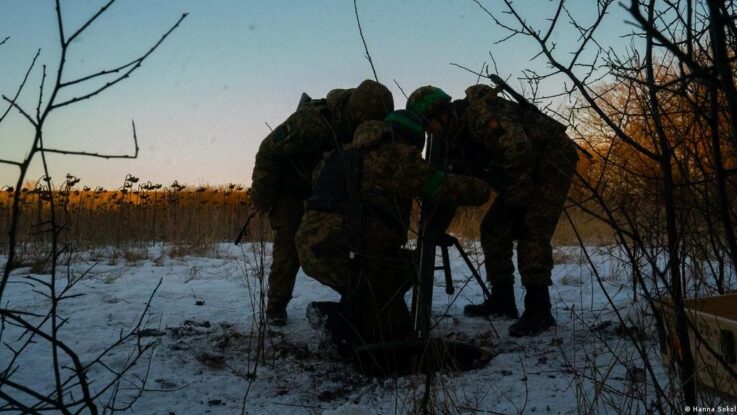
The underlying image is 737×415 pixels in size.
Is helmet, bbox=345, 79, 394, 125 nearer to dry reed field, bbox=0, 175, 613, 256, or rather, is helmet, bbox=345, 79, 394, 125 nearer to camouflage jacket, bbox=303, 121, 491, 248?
camouflage jacket, bbox=303, 121, 491, 248

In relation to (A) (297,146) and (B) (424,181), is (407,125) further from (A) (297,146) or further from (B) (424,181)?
(A) (297,146)

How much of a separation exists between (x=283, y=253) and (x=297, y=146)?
0.82 m

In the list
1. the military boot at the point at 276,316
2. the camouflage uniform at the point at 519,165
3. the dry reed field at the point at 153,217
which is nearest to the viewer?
the camouflage uniform at the point at 519,165

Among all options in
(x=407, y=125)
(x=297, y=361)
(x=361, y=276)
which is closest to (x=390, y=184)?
(x=407, y=125)

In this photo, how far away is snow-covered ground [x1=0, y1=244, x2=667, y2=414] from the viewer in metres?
2.44

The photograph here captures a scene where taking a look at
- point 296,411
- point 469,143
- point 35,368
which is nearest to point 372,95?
point 469,143

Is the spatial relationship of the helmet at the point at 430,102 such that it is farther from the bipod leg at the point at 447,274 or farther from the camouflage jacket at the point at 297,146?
the bipod leg at the point at 447,274

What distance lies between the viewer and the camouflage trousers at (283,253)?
4262 millimetres

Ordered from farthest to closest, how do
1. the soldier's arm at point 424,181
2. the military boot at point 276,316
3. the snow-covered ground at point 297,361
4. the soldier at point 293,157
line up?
the military boot at point 276,316, the soldier at point 293,157, the soldier's arm at point 424,181, the snow-covered ground at point 297,361

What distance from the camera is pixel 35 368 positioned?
3.01 meters

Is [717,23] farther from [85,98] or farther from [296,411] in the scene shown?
[296,411]

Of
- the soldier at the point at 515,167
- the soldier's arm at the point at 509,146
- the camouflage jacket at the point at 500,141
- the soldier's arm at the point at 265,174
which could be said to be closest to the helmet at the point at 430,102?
the soldier at the point at 515,167

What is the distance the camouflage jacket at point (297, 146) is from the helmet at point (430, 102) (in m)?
0.50

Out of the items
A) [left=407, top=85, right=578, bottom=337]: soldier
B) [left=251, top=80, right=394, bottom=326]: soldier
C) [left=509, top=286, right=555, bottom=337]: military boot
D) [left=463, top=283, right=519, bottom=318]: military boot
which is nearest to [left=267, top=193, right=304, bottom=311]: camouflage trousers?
[left=251, top=80, right=394, bottom=326]: soldier
